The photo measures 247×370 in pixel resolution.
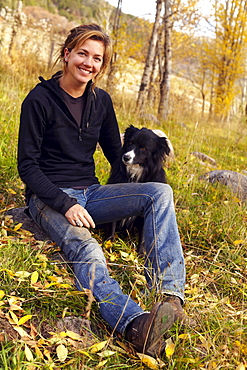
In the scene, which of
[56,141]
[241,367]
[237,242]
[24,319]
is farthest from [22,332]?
[237,242]

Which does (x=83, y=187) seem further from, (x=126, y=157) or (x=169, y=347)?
(x=169, y=347)

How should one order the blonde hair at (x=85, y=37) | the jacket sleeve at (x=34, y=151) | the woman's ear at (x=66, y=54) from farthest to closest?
the woman's ear at (x=66, y=54) → the blonde hair at (x=85, y=37) → the jacket sleeve at (x=34, y=151)

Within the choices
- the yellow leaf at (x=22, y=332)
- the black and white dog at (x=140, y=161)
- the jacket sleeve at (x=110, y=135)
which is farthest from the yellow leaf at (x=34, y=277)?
A: the jacket sleeve at (x=110, y=135)

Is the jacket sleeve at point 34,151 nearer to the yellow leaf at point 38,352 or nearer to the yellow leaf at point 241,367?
the yellow leaf at point 38,352

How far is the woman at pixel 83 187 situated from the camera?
6.97ft

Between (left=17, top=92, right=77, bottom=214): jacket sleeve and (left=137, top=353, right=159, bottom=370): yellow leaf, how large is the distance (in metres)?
1.07

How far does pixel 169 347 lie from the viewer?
175 cm

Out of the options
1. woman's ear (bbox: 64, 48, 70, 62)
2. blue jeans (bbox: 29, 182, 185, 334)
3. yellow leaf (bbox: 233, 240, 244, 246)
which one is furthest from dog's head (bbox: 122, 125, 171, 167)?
yellow leaf (bbox: 233, 240, 244, 246)

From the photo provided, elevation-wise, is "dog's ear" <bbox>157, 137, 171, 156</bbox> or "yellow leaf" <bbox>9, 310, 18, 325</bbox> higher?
"dog's ear" <bbox>157, 137, 171, 156</bbox>

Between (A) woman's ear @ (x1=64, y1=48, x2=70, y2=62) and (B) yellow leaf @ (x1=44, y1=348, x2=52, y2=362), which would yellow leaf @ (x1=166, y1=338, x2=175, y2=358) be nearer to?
(B) yellow leaf @ (x1=44, y1=348, x2=52, y2=362)

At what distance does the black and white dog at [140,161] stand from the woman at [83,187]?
242mm

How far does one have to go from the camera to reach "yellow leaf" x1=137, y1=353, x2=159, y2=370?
167cm

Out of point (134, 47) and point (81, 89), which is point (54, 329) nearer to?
point (81, 89)

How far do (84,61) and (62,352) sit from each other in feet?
6.29
